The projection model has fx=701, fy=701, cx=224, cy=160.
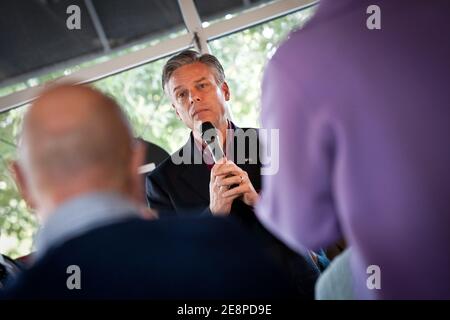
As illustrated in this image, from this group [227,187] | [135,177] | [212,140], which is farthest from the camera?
[212,140]

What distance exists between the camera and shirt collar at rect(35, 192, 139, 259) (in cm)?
99

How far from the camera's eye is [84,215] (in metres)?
0.99

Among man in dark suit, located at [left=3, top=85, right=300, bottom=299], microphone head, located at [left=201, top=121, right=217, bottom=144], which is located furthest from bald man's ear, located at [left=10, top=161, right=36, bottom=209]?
microphone head, located at [left=201, top=121, right=217, bottom=144]

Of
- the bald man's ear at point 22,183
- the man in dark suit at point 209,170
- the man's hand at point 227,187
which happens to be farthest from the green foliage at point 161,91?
the bald man's ear at point 22,183

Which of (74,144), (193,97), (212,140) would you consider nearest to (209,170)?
(212,140)

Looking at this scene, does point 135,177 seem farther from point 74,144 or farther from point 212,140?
point 212,140

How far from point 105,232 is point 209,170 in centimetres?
170

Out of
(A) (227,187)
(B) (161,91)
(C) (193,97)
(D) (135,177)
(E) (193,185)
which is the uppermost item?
(B) (161,91)

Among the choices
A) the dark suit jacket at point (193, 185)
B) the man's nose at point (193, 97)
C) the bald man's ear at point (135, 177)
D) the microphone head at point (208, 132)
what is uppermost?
the man's nose at point (193, 97)

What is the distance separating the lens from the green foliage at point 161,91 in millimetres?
4273

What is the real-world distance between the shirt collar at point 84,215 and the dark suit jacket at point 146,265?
0.07ft

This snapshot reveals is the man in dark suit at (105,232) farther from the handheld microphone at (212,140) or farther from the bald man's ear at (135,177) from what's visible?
the handheld microphone at (212,140)

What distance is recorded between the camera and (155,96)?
429 cm

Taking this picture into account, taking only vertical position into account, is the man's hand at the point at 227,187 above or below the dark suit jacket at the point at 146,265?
above
